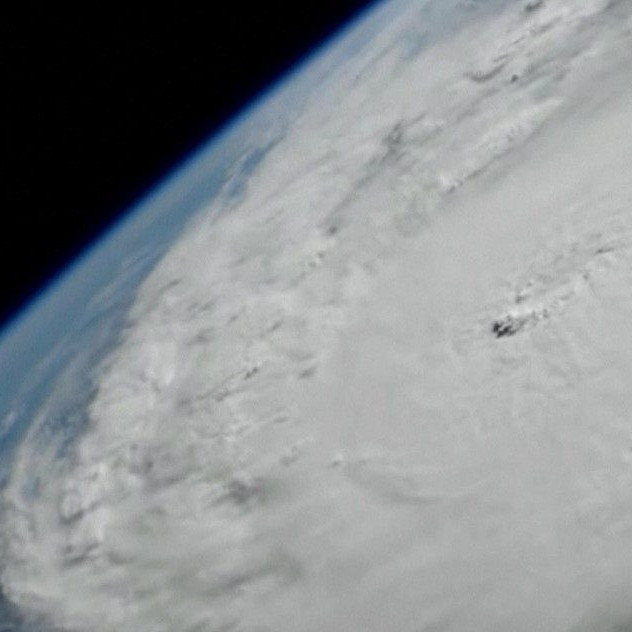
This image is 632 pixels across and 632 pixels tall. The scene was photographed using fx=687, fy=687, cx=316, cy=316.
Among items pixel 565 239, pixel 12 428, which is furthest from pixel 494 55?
pixel 12 428

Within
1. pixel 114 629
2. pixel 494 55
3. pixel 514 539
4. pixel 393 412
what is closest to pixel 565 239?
pixel 393 412

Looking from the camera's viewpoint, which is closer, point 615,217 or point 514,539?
point 514,539

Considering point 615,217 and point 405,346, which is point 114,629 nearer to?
point 405,346

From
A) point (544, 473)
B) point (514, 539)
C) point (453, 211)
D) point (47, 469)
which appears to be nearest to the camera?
point (514, 539)

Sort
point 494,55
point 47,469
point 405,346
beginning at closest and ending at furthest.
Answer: point 405,346 < point 47,469 < point 494,55

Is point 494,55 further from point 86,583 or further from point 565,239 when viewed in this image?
point 86,583

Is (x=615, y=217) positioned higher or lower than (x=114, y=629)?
lower
